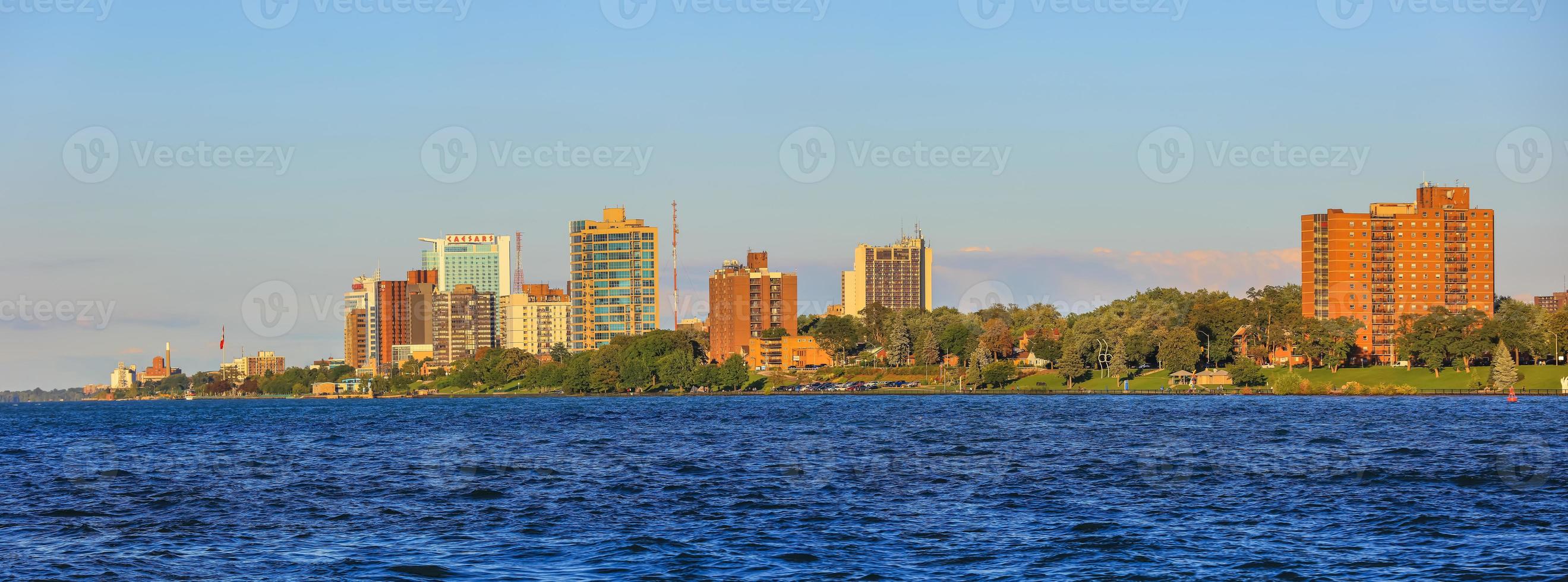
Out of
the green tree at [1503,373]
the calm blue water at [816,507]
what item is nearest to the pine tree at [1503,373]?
the green tree at [1503,373]

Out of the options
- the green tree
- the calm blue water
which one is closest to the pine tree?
the green tree

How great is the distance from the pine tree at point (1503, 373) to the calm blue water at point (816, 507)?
88.4 m

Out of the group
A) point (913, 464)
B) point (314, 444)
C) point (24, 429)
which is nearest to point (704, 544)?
Answer: point (913, 464)

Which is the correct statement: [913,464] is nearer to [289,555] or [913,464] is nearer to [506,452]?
[506,452]

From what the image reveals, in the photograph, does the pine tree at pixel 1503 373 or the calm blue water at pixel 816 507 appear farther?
the pine tree at pixel 1503 373

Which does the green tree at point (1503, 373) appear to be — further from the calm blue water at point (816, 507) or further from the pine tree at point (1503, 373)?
the calm blue water at point (816, 507)

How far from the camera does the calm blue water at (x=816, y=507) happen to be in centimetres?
4166

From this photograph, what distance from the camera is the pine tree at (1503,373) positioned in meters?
190

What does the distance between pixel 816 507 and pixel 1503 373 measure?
536 feet

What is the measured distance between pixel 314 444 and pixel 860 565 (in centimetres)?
7606

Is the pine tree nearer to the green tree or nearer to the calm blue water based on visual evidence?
the green tree

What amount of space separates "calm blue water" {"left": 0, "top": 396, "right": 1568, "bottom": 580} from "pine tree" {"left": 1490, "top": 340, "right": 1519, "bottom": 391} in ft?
290

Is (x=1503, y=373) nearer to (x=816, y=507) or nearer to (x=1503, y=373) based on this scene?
(x=1503, y=373)

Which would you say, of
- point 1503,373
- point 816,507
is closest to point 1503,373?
point 1503,373
